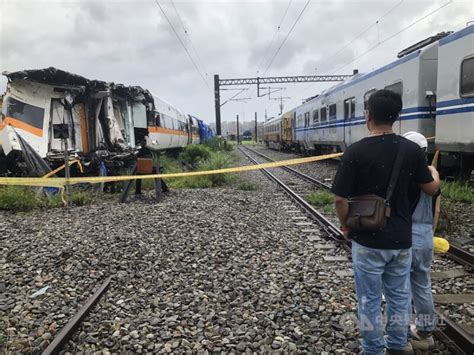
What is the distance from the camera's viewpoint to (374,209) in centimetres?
266

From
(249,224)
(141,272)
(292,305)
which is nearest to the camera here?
(292,305)

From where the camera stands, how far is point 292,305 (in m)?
4.16

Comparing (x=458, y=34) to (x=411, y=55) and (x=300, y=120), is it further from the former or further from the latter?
(x=300, y=120)

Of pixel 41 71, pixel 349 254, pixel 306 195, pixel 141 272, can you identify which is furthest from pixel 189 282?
pixel 41 71

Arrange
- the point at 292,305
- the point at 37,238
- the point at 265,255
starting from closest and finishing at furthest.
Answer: the point at 292,305, the point at 265,255, the point at 37,238

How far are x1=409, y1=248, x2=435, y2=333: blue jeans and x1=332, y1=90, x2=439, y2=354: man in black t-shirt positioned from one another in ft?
0.94

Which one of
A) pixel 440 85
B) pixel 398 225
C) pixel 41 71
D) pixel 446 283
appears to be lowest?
pixel 446 283

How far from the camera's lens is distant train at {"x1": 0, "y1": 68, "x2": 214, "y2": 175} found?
1134cm

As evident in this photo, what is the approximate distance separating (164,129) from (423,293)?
60.1ft

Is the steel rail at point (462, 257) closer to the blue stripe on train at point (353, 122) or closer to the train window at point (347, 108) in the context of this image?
the blue stripe on train at point (353, 122)

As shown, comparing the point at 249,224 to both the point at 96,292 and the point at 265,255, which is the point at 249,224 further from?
the point at 96,292

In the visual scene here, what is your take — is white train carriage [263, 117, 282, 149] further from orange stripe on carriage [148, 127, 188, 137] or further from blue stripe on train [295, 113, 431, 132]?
blue stripe on train [295, 113, 431, 132]

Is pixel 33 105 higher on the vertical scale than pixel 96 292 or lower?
higher

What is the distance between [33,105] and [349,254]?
32.8 feet
